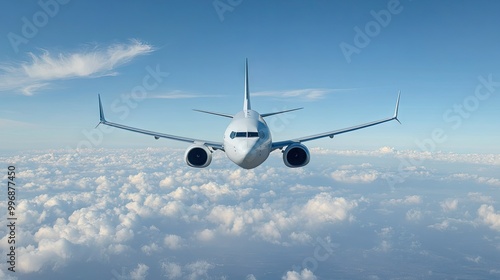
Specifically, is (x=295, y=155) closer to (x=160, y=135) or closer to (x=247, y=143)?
(x=247, y=143)

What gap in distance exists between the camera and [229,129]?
2139 centimetres

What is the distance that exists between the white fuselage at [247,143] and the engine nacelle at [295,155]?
6.31 ft

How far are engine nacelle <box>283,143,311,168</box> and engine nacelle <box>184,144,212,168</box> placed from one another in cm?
618

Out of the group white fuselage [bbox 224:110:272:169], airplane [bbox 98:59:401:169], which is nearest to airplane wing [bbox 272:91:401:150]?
airplane [bbox 98:59:401:169]

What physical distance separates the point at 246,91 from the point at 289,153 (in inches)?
549

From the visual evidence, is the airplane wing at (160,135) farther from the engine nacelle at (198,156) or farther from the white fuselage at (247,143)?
the white fuselage at (247,143)

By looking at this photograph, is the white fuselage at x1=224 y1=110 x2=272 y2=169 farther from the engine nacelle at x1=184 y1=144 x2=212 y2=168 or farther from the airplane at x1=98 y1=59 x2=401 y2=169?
the engine nacelle at x1=184 y1=144 x2=212 y2=168

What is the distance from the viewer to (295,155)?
22453mm

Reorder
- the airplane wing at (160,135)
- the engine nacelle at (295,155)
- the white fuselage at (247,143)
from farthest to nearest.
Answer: the airplane wing at (160,135)
the engine nacelle at (295,155)
the white fuselage at (247,143)

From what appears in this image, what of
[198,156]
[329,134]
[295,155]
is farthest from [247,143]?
[329,134]

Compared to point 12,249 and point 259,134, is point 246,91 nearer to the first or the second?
point 259,134

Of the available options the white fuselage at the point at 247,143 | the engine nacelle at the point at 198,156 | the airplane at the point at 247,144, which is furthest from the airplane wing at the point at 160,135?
the white fuselage at the point at 247,143

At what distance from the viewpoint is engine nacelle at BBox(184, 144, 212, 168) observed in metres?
22.4

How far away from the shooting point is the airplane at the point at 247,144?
19.2 meters
